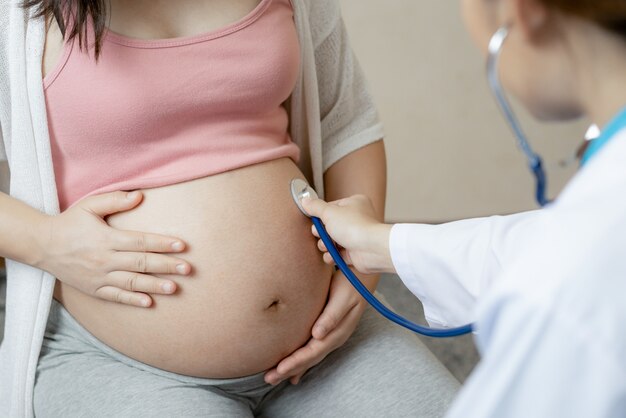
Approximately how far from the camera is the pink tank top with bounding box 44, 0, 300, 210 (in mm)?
1031

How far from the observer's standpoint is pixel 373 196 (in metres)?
1.25

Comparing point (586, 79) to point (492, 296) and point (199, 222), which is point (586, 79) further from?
point (199, 222)

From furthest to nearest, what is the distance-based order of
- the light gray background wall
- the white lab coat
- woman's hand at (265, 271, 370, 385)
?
the light gray background wall, woman's hand at (265, 271, 370, 385), the white lab coat

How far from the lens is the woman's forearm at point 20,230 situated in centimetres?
103

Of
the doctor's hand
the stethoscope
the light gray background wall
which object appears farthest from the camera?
the light gray background wall

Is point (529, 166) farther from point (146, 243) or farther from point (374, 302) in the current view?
point (146, 243)

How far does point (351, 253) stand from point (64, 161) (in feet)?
1.30

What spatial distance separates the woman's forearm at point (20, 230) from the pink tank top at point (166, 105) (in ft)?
0.19

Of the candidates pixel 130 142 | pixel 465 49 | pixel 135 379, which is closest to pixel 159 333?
pixel 135 379

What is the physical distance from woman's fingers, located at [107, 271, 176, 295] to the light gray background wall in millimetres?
1567

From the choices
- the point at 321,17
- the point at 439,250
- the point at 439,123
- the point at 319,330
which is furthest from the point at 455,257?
the point at 439,123

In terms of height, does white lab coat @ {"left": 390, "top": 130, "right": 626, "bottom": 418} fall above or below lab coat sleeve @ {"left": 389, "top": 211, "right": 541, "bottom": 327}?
above

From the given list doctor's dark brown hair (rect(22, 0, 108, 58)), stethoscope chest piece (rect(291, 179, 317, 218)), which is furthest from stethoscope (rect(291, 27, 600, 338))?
doctor's dark brown hair (rect(22, 0, 108, 58))

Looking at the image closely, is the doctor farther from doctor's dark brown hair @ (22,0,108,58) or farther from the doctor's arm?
doctor's dark brown hair @ (22,0,108,58)
